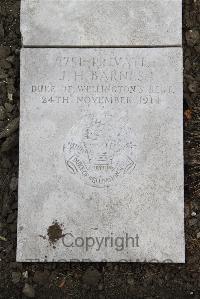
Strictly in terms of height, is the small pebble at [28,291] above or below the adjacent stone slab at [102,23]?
below

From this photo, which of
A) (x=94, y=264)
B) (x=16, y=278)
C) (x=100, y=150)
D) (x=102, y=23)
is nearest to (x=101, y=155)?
(x=100, y=150)

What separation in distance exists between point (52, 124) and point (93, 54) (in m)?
0.61

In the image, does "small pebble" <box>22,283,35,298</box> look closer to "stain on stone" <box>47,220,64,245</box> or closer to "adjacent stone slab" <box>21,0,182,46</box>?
"stain on stone" <box>47,220,64,245</box>

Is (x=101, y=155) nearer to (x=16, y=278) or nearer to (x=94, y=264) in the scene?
(x=94, y=264)

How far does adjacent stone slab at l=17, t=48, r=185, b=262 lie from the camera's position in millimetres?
3336

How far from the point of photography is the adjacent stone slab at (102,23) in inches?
137

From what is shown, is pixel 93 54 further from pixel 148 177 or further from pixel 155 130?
pixel 148 177

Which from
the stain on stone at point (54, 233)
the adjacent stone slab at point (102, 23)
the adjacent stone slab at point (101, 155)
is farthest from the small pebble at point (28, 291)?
the adjacent stone slab at point (102, 23)

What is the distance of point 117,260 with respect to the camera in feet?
10.9

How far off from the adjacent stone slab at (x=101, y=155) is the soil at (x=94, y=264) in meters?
0.14

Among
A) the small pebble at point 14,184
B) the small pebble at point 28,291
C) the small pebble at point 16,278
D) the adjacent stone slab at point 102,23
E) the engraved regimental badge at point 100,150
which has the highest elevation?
the adjacent stone slab at point 102,23

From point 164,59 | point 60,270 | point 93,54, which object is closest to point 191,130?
point 164,59

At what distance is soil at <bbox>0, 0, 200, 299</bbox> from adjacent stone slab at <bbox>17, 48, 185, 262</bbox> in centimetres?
14

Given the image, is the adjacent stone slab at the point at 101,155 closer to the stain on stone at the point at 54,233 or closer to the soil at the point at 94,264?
the stain on stone at the point at 54,233
